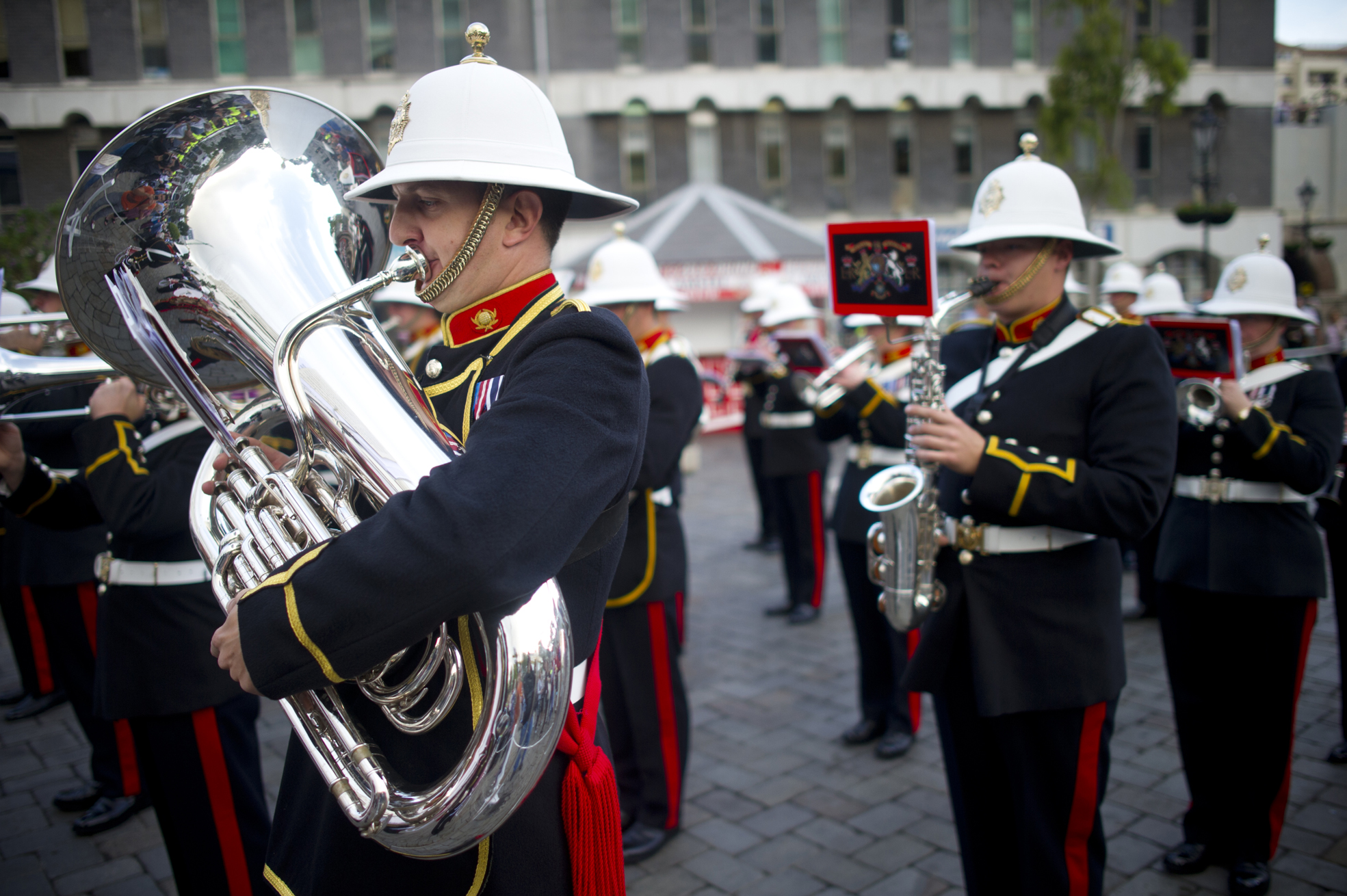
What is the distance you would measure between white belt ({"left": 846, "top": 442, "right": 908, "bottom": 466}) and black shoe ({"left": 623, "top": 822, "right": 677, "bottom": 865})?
7.59 feet

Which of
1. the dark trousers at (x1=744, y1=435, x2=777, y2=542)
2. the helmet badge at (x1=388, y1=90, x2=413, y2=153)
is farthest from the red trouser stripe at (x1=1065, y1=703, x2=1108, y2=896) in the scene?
the dark trousers at (x1=744, y1=435, x2=777, y2=542)

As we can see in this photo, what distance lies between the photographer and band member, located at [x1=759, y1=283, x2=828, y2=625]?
6656mm

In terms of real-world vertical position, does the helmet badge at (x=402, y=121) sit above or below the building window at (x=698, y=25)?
below

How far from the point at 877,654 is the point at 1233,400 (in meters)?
2.05

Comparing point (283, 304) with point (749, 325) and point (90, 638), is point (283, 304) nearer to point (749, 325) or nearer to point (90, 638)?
point (90, 638)

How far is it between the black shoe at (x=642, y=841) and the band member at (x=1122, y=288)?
6.43 meters

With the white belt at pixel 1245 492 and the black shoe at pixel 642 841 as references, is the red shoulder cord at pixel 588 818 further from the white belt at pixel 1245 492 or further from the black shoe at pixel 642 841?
the white belt at pixel 1245 492

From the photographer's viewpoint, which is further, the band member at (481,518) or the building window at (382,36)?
the building window at (382,36)

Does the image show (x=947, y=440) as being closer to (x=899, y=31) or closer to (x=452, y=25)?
(x=452, y=25)

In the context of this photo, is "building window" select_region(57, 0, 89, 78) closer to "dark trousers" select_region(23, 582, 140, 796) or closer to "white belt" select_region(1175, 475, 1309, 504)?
"dark trousers" select_region(23, 582, 140, 796)

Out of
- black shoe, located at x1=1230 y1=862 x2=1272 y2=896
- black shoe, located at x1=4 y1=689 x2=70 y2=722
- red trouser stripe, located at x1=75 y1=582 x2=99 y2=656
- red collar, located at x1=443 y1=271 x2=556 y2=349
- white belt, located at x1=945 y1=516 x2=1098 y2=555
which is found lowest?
black shoe, located at x1=4 y1=689 x2=70 y2=722

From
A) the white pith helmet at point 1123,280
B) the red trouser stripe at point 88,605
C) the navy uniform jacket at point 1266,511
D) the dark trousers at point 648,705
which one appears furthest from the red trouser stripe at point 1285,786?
the white pith helmet at point 1123,280

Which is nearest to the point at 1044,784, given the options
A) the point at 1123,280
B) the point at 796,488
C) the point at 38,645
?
the point at 796,488

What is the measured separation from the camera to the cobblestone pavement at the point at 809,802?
11.1 ft
